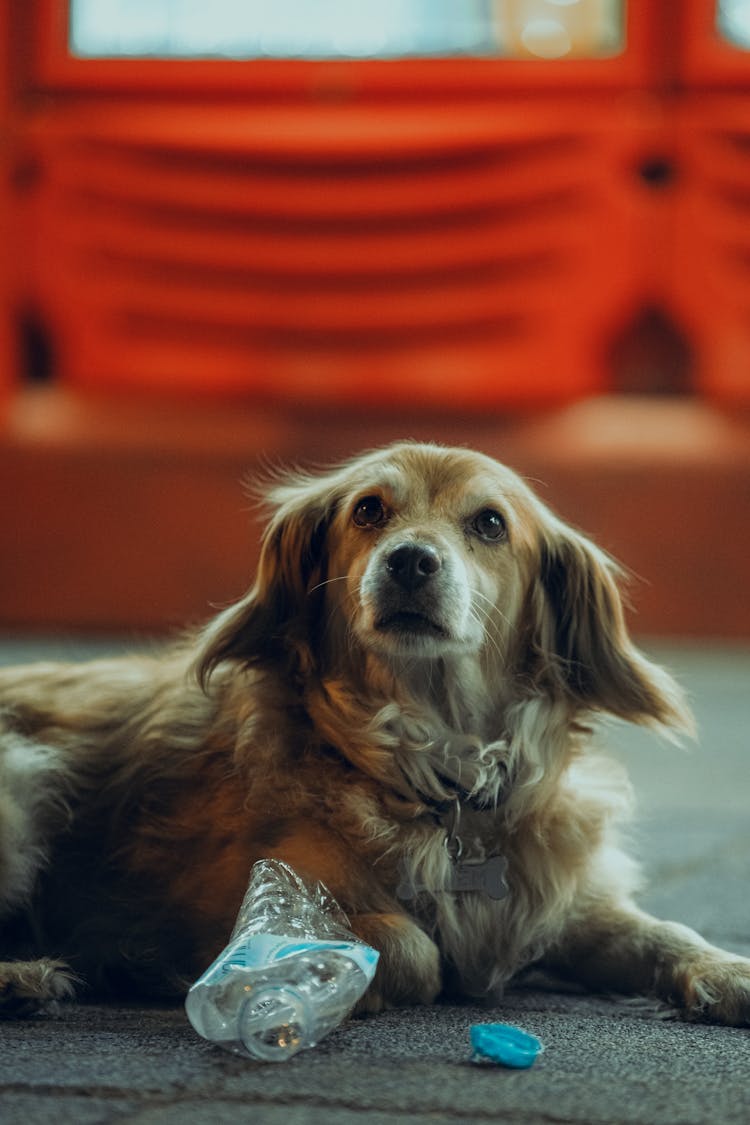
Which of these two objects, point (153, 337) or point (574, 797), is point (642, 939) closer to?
point (574, 797)

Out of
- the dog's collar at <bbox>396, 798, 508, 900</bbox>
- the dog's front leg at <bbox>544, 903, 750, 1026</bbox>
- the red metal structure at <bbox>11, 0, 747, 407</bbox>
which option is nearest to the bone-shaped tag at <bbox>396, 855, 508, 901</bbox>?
the dog's collar at <bbox>396, 798, 508, 900</bbox>

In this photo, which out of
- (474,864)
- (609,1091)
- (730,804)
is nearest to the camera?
(609,1091)

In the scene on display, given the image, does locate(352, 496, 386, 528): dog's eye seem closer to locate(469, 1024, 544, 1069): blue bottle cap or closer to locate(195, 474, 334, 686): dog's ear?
locate(195, 474, 334, 686): dog's ear

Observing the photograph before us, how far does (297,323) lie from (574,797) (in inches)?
120

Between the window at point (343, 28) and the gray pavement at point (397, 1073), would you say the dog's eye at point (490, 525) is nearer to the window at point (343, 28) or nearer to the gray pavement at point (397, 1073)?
the gray pavement at point (397, 1073)

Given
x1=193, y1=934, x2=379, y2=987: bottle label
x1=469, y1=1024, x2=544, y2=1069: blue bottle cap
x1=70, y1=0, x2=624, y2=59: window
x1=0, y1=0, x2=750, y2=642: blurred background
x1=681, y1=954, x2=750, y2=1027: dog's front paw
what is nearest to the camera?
x1=469, y1=1024, x2=544, y2=1069: blue bottle cap

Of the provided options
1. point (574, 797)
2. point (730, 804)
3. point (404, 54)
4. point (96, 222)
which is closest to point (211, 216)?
point (96, 222)

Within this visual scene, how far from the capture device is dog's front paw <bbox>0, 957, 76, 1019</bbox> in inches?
63.9

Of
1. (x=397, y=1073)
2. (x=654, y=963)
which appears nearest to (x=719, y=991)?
(x=654, y=963)

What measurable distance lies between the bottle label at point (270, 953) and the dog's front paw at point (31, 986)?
8.5 inches

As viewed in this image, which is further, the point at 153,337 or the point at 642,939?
the point at 153,337

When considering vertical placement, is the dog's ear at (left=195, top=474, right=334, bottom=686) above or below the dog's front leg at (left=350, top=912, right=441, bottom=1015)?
above

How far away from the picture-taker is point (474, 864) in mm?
1802

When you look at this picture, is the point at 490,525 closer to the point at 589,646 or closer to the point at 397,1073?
the point at 589,646
